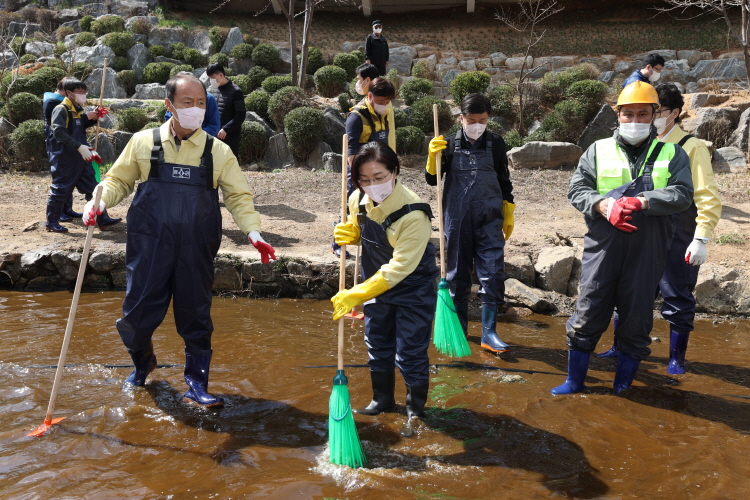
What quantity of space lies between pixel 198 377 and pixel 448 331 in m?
1.68

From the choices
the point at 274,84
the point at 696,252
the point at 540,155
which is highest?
the point at 274,84

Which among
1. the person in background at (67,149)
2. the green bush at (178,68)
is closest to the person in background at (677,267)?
the person in background at (67,149)

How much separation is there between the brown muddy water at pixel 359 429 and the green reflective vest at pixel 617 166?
53.3 inches

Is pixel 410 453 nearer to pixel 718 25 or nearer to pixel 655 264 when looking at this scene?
pixel 655 264

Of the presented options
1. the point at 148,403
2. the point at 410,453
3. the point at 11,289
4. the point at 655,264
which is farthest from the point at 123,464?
the point at 11,289

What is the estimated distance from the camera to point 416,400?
3381mm

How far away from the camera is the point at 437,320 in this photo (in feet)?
13.9

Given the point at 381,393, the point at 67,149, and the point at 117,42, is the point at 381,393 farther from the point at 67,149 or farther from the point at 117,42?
the point at 117,42

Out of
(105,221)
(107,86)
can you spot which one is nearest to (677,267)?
(105,221)

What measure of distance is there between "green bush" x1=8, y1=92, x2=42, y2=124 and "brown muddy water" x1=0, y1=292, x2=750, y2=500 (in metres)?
10.3

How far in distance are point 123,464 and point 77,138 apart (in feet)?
18.6

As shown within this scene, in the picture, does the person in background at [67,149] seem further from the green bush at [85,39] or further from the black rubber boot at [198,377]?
the green bush at [85,39]

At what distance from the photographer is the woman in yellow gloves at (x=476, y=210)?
15.0ft

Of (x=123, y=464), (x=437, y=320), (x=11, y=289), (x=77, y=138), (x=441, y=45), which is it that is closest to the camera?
(x=123, y=464)
